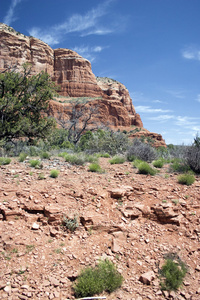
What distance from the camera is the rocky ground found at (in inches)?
144

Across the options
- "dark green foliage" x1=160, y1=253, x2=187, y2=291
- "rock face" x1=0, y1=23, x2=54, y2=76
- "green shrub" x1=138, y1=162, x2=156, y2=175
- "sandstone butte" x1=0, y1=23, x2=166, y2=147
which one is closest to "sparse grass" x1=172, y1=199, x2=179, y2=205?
"dark green foliage" x1=160, y1=253, x2=187, y2=291

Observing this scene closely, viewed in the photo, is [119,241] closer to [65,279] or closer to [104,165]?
Result: [65,279]

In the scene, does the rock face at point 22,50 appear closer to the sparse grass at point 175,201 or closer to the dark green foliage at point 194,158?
the dark green foliage at point 194,158

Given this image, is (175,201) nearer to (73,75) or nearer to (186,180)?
(186,180)

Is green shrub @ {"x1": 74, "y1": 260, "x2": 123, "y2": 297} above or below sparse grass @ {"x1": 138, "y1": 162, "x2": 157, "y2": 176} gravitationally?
below

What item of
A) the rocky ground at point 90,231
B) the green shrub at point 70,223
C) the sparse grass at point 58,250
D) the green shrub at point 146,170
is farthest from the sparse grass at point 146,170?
the sparse grass at point 58,250

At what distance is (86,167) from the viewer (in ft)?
26.2

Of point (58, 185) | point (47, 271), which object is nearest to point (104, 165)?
point (58, 185)

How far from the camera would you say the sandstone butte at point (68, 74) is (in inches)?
2569

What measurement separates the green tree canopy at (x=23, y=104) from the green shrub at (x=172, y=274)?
8679 mm

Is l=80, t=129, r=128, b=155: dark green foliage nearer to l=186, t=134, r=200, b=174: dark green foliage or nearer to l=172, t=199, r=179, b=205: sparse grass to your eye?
l=186, t=134, r=200, b=174: dark green foliage

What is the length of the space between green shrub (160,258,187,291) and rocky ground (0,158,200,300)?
0.41ft

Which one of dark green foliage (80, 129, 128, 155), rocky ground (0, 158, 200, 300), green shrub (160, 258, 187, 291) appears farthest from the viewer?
dark green foliage (80, 129, 128, 155)

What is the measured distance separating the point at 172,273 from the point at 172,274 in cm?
2
